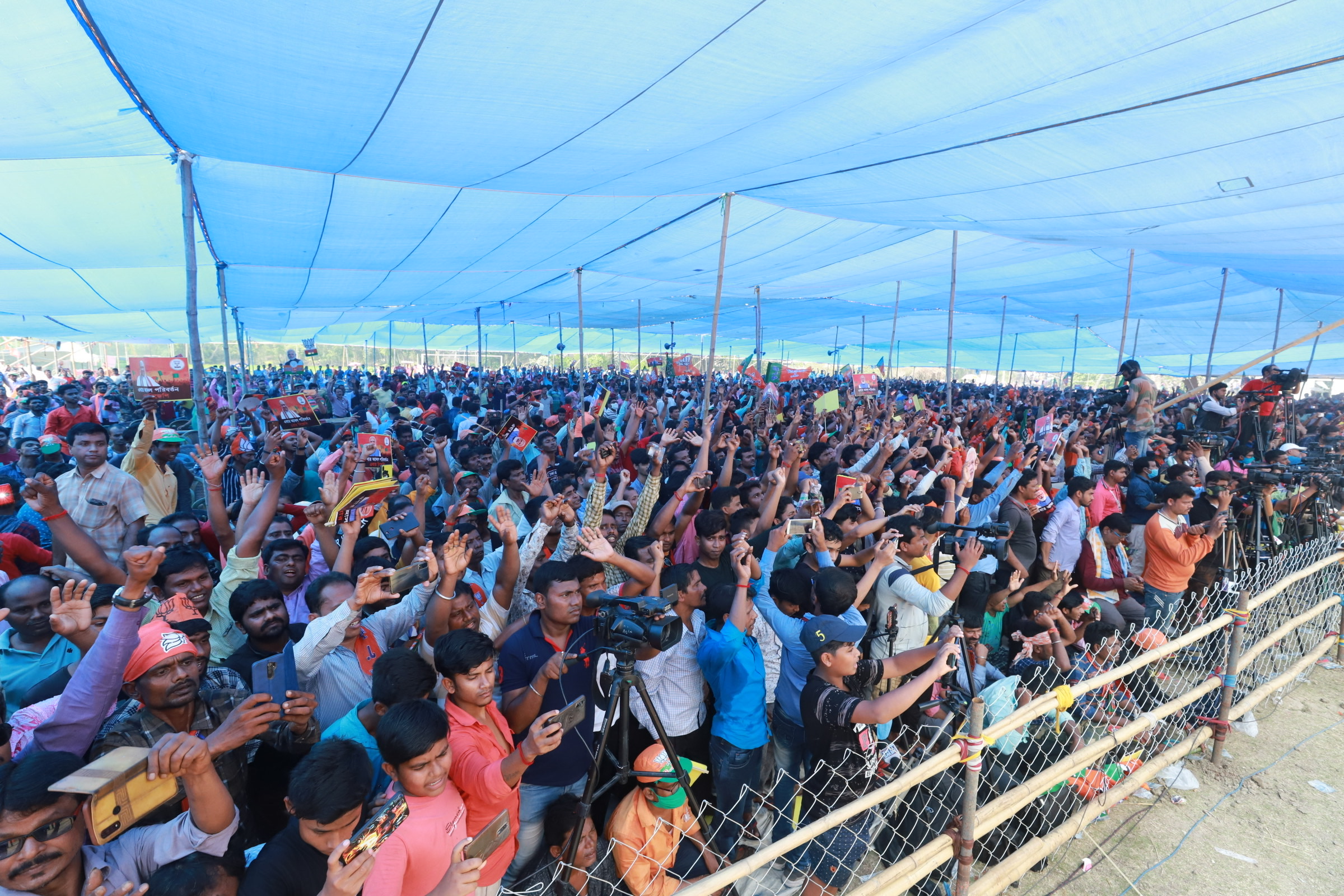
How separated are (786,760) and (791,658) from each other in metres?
0.46

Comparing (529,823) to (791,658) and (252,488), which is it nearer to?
(791,658)

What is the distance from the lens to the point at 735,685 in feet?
9.10

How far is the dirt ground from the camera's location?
9.52 feet

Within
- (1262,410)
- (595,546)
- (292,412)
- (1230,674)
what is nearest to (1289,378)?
(1262,410)

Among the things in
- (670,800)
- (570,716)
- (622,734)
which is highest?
(570,716)

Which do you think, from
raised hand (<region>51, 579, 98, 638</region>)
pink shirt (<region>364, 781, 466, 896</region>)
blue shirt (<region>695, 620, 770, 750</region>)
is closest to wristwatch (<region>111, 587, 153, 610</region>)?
raised hand (<region>51, 579, 98, 638</region>)

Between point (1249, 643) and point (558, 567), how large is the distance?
500cm

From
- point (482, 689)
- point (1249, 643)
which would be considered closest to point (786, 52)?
point (482, 689)

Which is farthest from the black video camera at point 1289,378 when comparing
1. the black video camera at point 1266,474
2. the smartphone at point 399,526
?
the smartphone at point 399,526

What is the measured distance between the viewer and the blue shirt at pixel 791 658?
9.72 feet

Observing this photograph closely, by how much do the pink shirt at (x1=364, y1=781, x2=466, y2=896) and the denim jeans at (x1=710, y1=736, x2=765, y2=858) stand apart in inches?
48.2

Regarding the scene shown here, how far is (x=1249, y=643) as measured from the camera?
4625mm

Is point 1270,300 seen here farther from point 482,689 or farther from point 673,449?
point 482,689

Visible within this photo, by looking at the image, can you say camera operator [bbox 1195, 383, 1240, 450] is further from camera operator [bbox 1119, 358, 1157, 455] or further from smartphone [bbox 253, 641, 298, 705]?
smartphone [bbox 253, 641, 298, 705]
